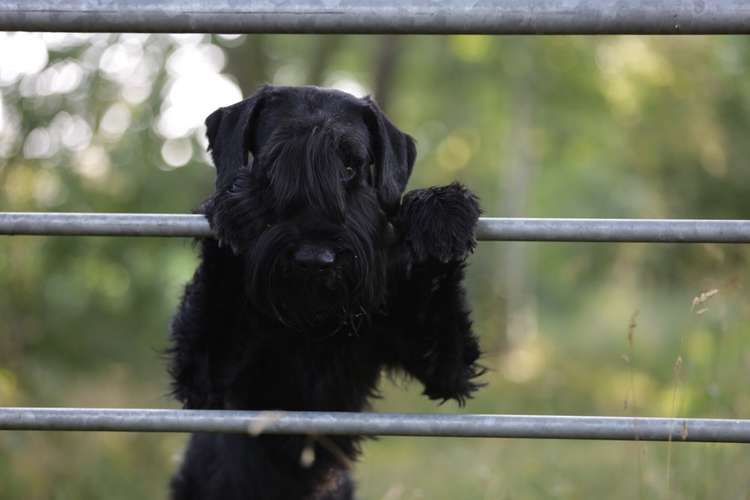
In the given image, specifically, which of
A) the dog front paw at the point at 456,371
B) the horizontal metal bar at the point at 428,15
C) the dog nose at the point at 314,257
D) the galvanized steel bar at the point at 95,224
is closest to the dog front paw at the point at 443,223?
the dog nose at the point at 314,257

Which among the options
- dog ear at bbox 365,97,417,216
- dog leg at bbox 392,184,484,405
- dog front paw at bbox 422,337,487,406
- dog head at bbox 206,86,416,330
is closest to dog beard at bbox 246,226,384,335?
dog head at bbox 206,86,416,330

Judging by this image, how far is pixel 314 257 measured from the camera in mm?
2877

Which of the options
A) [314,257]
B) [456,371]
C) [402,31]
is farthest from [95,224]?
[456,371]

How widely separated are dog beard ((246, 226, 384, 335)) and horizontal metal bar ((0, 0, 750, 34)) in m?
0.63

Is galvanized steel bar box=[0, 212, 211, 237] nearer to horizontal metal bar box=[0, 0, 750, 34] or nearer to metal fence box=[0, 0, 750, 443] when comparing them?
metal fence box=[0, 0, 750, 443]

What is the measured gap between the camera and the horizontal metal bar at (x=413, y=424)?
2.61m

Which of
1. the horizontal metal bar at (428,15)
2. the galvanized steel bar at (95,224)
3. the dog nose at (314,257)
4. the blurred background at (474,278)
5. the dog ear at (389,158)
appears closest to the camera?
the horizontal metal bar at (428,15)

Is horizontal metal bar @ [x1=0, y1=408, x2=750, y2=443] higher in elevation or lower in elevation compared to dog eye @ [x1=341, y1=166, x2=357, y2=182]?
lower

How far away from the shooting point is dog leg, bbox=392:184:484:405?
296cm

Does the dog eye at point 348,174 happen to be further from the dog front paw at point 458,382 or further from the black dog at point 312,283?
the dog front paw at point 458,382

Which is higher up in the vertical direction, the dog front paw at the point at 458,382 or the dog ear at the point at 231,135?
the dog ear at the point at 231,135

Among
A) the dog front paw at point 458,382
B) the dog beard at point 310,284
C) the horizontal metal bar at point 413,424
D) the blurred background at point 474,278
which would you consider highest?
the dog beard at point 310,284

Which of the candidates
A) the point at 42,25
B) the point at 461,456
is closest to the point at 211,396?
the point at 42,25

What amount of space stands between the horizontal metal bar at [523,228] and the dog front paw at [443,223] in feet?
0.43
